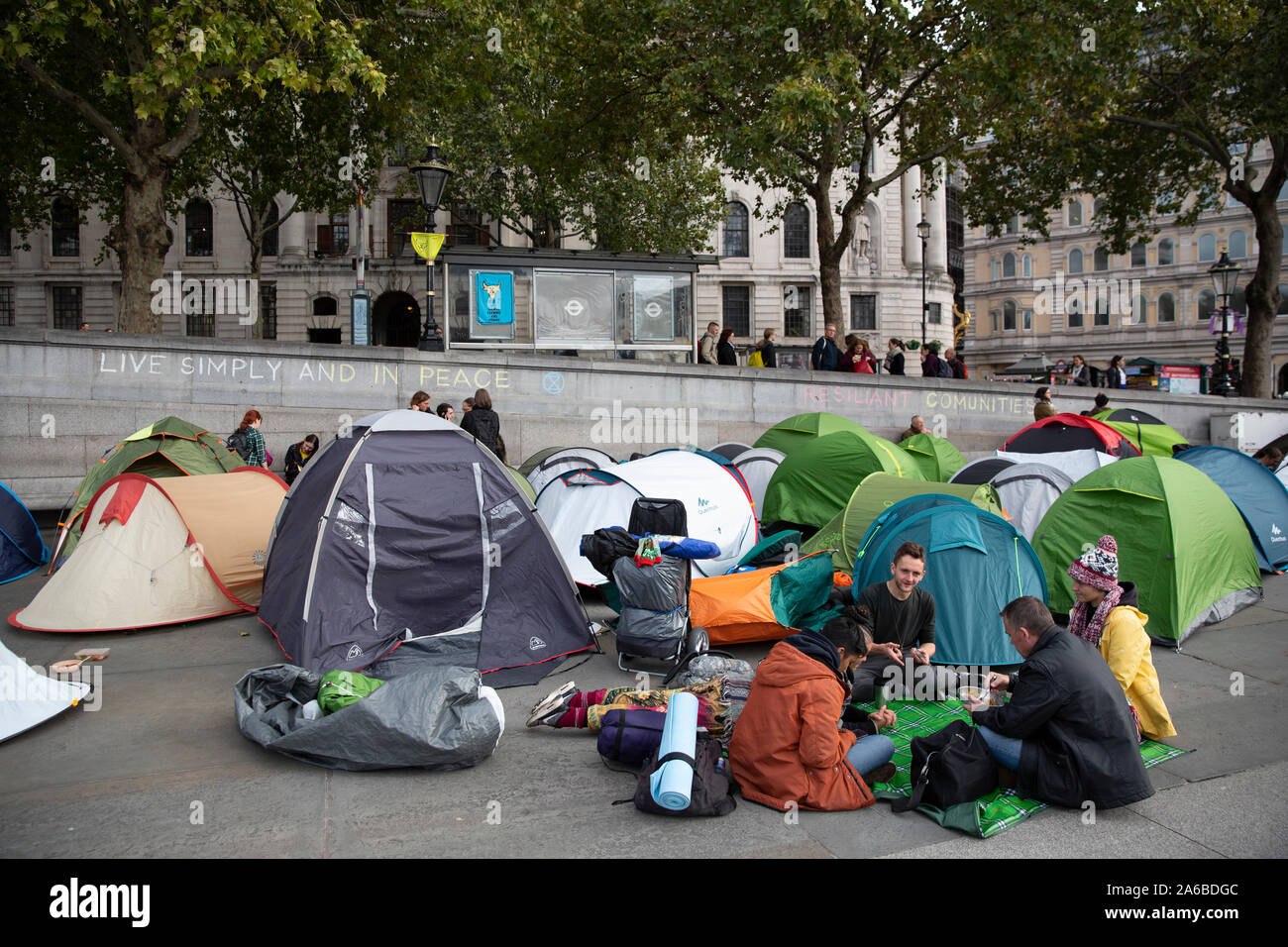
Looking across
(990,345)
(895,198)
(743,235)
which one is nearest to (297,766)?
(743,235)

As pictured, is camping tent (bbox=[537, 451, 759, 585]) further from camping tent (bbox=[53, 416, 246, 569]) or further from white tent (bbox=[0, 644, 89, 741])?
white tent (bbox=[0, 644, 89, 741])

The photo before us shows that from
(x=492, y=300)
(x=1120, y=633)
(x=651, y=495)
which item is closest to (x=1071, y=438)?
(x=651, y=495)

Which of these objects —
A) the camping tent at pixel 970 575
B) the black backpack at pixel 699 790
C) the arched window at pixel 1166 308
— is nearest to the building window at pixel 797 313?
the arched window at pixel 1166 308

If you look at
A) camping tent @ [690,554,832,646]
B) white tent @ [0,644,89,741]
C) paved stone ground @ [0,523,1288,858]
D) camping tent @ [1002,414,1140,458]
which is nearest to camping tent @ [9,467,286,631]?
paved stone ground @ [0,523,1288,858]

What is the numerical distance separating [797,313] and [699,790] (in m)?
41.6

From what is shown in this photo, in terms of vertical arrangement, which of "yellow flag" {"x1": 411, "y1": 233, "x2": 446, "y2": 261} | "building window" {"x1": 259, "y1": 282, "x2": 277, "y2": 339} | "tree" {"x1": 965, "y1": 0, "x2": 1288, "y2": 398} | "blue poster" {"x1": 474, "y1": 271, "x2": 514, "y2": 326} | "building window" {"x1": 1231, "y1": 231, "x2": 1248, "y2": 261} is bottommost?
"blue poster" {"x1": 474, "y1": 271, "x2": 514, "y2": 326}

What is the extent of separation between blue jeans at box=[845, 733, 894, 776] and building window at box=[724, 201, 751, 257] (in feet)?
135

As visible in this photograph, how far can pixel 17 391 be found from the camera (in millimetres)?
14086

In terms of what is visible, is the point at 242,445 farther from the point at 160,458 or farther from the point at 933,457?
the point at 933,457

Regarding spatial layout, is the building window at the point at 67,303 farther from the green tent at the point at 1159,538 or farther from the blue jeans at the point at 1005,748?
the blue jeans at the point at 1005,748

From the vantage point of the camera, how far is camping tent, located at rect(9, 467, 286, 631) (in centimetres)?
810

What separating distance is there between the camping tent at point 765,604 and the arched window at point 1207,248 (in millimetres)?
59508

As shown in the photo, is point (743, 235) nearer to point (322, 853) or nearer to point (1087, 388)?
point (1087, 388)

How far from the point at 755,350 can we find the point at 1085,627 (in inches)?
642
